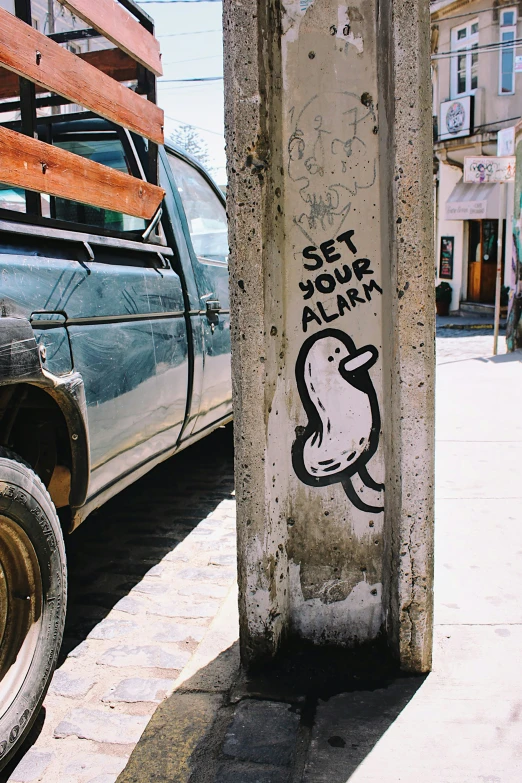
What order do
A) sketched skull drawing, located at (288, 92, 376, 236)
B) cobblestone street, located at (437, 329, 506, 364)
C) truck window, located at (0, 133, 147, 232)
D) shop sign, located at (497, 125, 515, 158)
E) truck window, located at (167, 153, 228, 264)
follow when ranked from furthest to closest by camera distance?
cobblestone street, located at (437, 329, 506, 364) < shop sign, located at (497, 125, 515, 158) < truck window, located at (167, 153, 228, 264) < truck window, located at (0, 133, 147, 232) < sketched skull drawing, located at (288, 92, 376, 236)

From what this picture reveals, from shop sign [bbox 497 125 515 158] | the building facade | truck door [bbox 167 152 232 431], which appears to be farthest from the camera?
the building facade

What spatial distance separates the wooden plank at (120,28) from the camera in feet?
9.55

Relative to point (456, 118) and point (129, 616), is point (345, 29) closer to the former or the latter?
point (129, 616)

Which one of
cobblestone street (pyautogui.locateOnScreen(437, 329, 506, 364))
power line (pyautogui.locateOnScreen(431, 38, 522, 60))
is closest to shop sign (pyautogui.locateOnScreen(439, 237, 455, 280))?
power line (pyautogui.locateOnScreen(431, 38, 522, 60))

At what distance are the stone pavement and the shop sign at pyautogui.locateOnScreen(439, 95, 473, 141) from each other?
2076cm

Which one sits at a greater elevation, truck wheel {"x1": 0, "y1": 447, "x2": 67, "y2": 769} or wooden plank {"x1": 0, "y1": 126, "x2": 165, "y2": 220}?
wooden plank {"x1": 0, "y1": 126, "x2": 165, "y2": 220}

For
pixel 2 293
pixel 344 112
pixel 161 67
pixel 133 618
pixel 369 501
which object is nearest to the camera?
pixel 2 293

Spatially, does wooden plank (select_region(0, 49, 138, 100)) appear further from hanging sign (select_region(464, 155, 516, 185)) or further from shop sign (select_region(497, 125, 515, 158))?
shop sign (select_region(497, 125, 515, 158))

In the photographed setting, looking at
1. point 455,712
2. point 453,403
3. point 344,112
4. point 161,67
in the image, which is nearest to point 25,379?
point 344,112

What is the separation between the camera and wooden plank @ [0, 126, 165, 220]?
2381 mm

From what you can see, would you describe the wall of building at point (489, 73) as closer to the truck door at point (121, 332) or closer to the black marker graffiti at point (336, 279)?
the truck door at point (121, 332)

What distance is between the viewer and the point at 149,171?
381 cm

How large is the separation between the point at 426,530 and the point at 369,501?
25cm

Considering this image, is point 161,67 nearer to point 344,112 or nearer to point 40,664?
point 344,112
